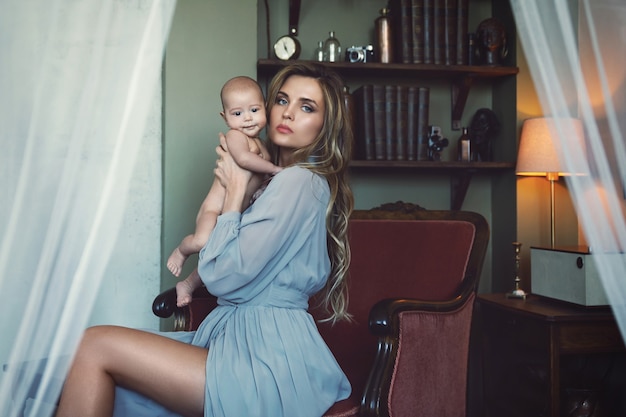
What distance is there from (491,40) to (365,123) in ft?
2.10

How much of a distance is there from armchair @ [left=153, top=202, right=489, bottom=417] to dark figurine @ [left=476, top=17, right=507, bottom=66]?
84 centimetres

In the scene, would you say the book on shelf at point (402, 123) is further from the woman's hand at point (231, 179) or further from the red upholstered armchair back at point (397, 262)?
the woman's hand at point (231, 179)

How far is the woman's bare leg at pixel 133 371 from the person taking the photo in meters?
1.25

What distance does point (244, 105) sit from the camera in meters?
1.67

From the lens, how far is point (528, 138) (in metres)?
2.53

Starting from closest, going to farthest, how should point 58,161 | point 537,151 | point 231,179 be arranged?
point 58,161 < point 231,179 < point 537,151

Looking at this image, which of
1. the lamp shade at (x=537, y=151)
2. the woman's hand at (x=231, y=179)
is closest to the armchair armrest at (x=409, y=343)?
the woman's hand at (x=231, y=179)

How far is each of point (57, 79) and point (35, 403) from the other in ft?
1.26

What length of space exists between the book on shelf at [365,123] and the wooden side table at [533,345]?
73cm

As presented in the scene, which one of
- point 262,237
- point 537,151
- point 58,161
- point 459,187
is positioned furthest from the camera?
point 459,187

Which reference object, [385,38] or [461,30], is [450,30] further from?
[385,38]

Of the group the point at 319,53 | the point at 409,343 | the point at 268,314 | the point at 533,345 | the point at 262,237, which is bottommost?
the point at 533,345

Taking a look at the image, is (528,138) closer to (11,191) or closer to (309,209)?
(309,209)

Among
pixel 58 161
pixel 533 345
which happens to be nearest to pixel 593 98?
pixel 58 161
